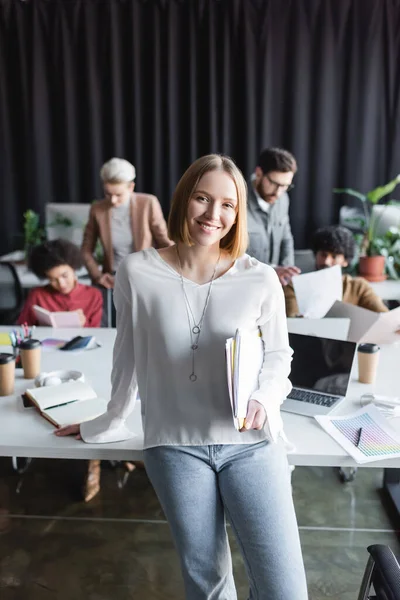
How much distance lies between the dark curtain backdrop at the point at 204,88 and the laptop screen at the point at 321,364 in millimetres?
3453

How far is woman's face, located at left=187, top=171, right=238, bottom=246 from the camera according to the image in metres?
1.34

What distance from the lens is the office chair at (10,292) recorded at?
354 centimetres

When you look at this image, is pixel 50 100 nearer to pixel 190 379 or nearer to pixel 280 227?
pixel 280 227

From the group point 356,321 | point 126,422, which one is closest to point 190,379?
point 126,422

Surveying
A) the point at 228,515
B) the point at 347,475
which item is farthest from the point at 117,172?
the point at 228,515

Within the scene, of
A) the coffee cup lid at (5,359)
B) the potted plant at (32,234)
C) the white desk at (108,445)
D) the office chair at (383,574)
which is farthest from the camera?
the potted plant at (32,234)

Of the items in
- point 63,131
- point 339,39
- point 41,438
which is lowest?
point 41,438

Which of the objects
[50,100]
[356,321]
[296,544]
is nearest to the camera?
[296,544]

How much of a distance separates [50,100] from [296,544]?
4736 millimetres

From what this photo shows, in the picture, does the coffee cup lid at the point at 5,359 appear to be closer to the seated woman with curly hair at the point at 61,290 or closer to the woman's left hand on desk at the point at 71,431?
the woman's left hand on desk at the point at 71,431

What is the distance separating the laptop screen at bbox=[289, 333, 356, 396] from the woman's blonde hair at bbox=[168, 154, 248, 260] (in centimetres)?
43

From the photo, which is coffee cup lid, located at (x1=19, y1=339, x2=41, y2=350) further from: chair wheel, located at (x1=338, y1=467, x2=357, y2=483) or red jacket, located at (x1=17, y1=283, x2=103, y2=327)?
chair wheel, located at (x1=338, y1=467, x2=357, y2=483)

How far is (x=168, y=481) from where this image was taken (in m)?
1.33

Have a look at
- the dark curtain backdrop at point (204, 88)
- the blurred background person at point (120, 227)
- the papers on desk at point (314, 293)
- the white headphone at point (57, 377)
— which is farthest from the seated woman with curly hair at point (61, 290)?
the dark curtain backdrop at point (204, 88)
